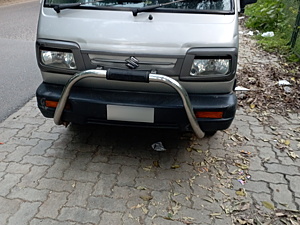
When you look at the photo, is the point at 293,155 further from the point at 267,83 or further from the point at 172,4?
the point at 267,83

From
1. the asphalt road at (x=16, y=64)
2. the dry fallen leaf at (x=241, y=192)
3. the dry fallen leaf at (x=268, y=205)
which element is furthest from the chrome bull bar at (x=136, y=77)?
the asphalt road at (x=16, y=64)

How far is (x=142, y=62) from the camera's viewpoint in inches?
105

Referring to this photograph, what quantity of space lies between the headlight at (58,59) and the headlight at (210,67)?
3.40 feet

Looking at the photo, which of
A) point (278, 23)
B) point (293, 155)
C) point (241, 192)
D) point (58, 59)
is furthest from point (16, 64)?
point (278, 23)

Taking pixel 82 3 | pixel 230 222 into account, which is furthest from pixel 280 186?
pixel 82 3

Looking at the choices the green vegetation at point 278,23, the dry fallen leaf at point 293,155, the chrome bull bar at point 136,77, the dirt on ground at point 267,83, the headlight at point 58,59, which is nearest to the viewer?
the chrome bull bar at point 136,77

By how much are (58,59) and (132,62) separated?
674 mm

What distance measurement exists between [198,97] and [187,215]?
983mm

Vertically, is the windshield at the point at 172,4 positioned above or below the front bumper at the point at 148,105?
above

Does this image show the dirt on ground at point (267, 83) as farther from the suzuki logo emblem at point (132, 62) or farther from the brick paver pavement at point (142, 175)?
the suzuki logo emblem at point (132, 62)

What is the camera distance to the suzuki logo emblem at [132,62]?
2.64 metres

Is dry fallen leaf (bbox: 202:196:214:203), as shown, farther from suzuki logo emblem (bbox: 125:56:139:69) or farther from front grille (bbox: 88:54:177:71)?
suzuki logo emblem (bbox: 125:56:139:69)

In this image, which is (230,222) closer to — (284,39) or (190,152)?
(190,152)

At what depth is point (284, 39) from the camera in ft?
26.0
